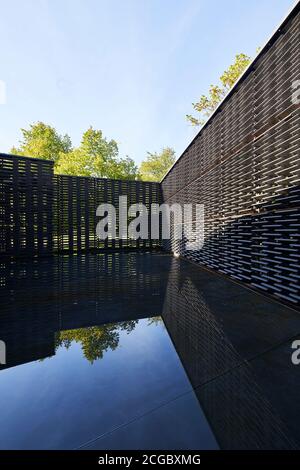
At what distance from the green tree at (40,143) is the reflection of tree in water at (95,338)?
1793cm

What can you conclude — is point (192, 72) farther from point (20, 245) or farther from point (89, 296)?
point (89, 296)

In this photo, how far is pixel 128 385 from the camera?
1.47 metres

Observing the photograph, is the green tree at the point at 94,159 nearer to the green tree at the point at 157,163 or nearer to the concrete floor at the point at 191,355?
the concrete floor at the point at 191,355

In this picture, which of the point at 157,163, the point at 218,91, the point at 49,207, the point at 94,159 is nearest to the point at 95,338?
the point at 49,207

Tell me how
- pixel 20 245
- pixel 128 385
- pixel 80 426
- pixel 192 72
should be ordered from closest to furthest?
pixel 80 426
pixel 128 385
pixel 20 245
pixel 192 72

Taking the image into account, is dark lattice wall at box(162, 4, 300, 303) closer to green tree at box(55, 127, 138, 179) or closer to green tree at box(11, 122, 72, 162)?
green tree at box(55, 127, 138, 179)

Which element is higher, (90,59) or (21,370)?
(90,59)

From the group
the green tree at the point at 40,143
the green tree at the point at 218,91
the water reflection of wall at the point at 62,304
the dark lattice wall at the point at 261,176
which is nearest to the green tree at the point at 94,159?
the green tree at the point at 40,143

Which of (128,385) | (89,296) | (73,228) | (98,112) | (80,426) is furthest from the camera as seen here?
(98,112)

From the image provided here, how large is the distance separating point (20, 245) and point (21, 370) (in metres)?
7.58

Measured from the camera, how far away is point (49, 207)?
28.7 ft

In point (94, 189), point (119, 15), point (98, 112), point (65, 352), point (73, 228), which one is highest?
point (98, 112)

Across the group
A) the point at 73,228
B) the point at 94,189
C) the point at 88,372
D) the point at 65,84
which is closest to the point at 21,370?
the point at 88,372

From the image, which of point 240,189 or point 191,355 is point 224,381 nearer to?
point 191,355
